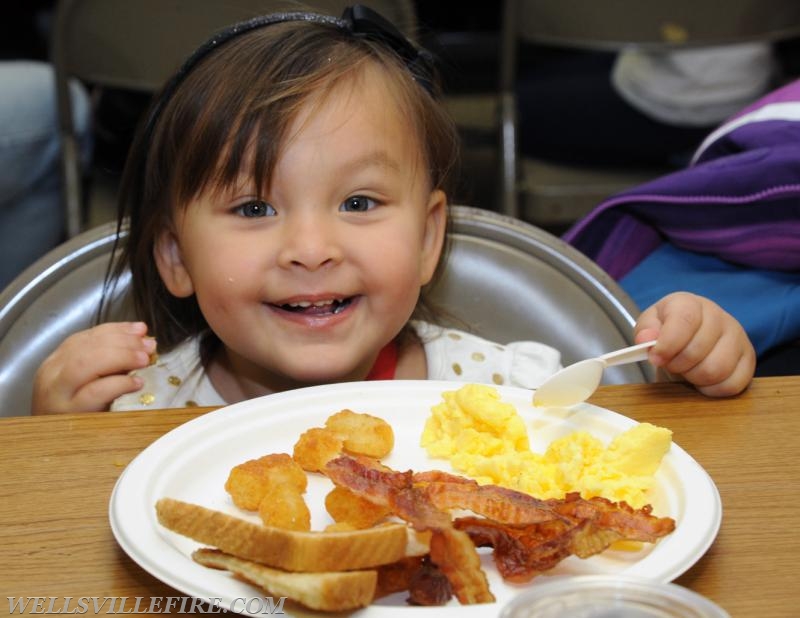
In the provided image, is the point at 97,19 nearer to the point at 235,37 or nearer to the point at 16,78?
the point at 16,78

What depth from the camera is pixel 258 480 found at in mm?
822

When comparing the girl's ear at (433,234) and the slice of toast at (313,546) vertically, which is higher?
the slice of toast at (313,546)

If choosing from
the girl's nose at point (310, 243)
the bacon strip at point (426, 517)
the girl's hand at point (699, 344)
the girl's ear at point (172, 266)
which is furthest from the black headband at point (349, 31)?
the bacon strip at point (426, 517)

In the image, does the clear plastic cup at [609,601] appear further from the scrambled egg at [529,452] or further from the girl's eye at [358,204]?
the girl's eye at [358,204]

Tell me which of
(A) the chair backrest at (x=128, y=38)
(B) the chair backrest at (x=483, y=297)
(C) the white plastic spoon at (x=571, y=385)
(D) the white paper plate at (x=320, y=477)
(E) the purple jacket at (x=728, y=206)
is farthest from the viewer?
(A) the chair backrest at (x=128, y=38)

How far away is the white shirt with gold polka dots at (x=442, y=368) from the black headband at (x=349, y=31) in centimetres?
29

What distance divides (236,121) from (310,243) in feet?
0.57

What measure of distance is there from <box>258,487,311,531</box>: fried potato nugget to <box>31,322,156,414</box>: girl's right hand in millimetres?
389

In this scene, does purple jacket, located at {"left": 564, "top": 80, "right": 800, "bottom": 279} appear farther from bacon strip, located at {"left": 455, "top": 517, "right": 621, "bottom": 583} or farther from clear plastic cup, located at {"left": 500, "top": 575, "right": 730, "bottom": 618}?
clear plastic cup, located at {"left": 500, "top": 575, "right": 730, "bottom": 618}

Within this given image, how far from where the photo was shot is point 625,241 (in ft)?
5.21

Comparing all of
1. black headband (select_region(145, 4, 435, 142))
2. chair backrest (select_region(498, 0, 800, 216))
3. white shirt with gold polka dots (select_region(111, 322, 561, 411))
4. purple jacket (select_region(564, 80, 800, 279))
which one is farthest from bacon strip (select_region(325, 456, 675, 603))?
chair backrest (select_region(498, 0, 800, 216))

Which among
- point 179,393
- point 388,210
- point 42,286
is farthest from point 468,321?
point 42,286

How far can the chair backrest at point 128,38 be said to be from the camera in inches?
78.7

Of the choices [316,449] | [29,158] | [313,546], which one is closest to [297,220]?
[316,449]
